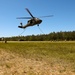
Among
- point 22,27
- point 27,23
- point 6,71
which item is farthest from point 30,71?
point 22,27

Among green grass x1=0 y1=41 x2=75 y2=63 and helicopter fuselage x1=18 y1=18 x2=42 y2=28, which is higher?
helicopter fuselage x1=18 y1=18 x2=42 y2=28

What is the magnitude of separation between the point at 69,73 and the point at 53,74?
1665 mm

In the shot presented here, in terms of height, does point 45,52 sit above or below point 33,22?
below

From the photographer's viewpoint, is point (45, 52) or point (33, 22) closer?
point (45, 52)

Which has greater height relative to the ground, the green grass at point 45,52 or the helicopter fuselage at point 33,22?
the helicopter fuselage at point 33,22

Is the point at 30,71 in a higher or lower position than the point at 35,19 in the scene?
lower

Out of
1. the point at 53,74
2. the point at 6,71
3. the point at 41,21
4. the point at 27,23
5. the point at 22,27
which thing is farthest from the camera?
the point at 22,27

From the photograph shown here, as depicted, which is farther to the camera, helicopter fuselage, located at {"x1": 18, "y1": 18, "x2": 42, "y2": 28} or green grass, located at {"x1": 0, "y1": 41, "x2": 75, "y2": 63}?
helicopter fuselage, located at {"x1": 18, "y1": 18, "x2": 42, "y2": 28}

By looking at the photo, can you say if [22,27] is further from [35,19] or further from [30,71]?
[30,71]

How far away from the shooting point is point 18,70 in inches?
840

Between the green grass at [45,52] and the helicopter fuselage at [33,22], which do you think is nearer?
the green grass at [45,52]

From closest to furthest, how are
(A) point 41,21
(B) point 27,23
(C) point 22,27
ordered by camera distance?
(A) point 41,21, (B) point 27,23, (C) point 22,27

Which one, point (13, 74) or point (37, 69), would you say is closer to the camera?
point (13, 74)

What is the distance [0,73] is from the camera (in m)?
19.8
